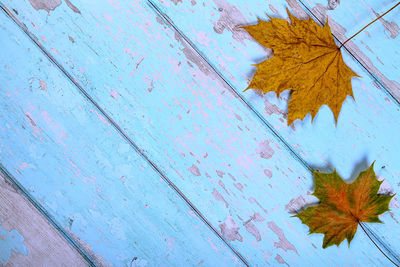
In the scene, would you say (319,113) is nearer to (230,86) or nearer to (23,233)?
(230,86)

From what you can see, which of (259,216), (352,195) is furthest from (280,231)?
(352,195)

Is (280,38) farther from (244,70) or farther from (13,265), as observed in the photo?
(13,265)

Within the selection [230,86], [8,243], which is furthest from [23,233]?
[230,86]

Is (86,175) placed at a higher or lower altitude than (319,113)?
higher

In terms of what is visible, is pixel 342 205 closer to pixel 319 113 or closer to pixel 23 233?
pixel 319 113

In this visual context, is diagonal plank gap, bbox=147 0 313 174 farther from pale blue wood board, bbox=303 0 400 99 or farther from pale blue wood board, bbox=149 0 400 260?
pale blue wood board, bbox=303 0 400 99

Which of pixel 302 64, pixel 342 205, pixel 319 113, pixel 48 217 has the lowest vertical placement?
pixel 342 205

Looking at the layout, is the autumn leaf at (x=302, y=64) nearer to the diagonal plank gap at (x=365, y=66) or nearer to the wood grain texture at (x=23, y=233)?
the diagonal plank gap at (x=365, y=66)
